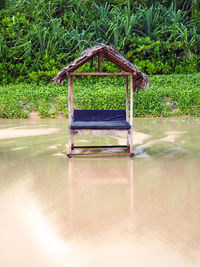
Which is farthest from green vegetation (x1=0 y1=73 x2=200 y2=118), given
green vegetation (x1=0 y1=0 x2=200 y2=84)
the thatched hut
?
the thatched hut

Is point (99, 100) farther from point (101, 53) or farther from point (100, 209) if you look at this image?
point (100, 209)

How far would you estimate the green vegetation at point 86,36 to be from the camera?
55.0 feet

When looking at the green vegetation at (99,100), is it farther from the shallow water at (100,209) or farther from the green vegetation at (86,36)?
the shallow water at (100,209)

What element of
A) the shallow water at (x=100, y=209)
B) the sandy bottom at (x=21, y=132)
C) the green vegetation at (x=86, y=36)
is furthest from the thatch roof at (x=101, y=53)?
the green vegetation at (x=86, y=36)

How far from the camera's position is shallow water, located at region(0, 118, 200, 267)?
9.66 ft

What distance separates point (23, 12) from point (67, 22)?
2433 millimetres

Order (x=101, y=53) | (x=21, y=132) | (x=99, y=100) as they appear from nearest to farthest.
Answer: (x=101, y=53)
(x=21, y=132)
(x=99, y=100)

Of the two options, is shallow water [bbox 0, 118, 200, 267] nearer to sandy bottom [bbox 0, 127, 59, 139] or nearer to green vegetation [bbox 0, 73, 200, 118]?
sandy bottom [bbox 0, 127, 59, 139]

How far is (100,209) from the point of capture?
3986 mm

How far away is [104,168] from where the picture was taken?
5996mm

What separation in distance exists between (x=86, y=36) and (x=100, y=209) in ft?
46.3

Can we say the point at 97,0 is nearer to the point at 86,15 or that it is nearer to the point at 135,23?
the point at 86,15

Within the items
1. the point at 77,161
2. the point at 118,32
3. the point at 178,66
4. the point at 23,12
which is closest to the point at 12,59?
the point at 23,12

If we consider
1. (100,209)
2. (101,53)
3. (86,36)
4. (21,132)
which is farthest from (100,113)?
(86,36)
